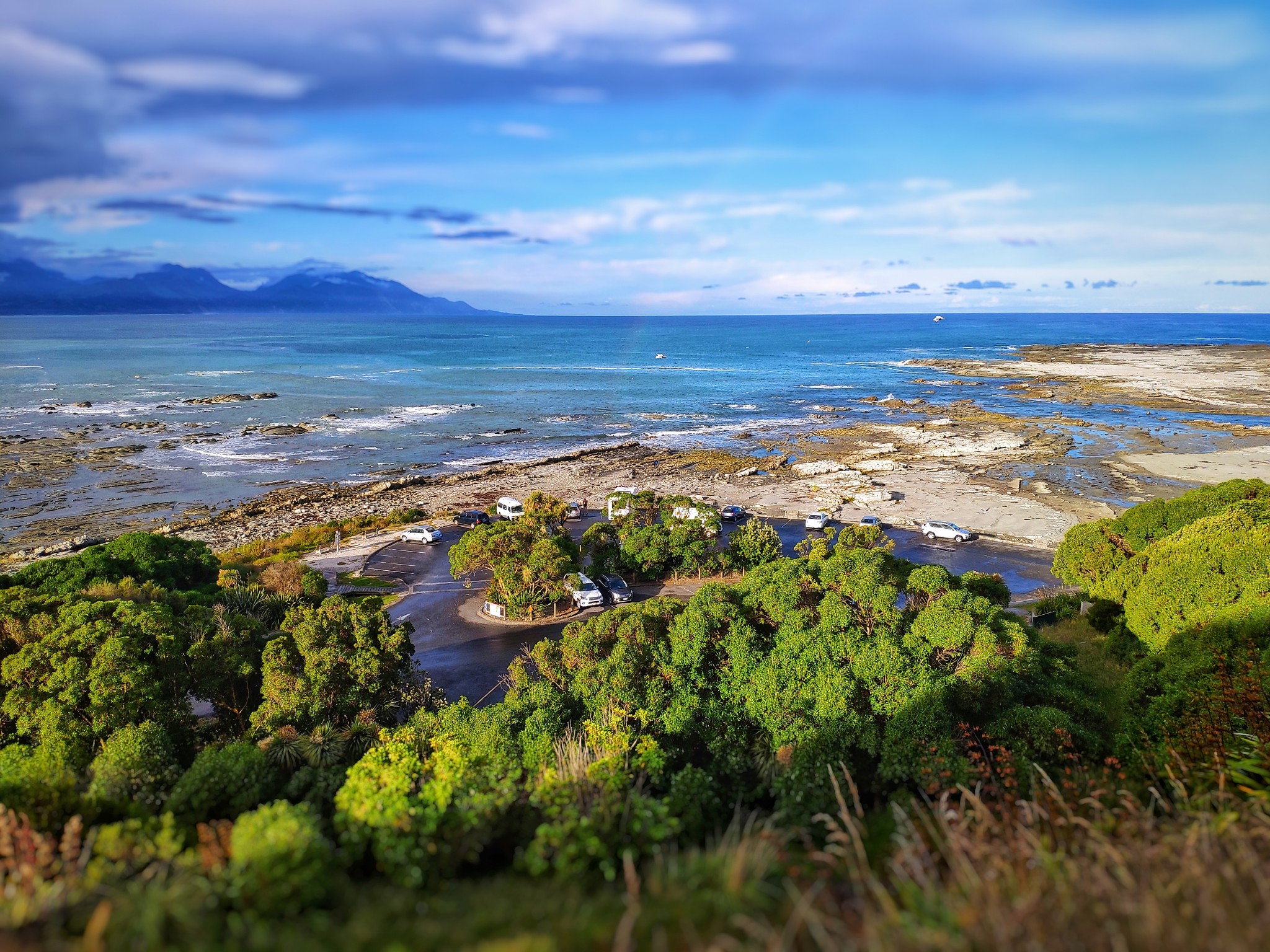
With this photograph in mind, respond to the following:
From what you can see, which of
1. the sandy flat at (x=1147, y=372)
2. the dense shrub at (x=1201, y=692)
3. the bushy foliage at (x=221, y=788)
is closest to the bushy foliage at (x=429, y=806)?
the bushy foliage at (x=221, y=788)

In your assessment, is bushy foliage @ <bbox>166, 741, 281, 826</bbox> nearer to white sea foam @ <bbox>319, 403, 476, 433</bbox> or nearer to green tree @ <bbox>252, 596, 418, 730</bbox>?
green tree @ <bbox>252, 596, 418, 730</bbox>

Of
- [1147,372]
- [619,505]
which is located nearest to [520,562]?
[619,505]

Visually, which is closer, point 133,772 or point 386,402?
point 133,772

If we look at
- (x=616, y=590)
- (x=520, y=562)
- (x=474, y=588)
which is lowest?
(x=474, y=588)

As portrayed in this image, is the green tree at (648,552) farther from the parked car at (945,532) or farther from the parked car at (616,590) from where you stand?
the parked car at (945,532)

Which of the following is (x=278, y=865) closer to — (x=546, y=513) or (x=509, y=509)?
(x=546, y=513)

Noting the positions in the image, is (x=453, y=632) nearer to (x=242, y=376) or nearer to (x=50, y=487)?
(x=50, y=487)

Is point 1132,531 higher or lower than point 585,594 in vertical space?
higher
